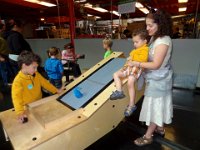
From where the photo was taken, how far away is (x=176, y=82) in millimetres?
3596

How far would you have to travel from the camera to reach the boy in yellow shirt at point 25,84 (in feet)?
5.12

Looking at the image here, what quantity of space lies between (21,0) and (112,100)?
28.0 ft

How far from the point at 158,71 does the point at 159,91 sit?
0.60 feet

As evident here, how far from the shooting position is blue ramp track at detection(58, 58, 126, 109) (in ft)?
5.75

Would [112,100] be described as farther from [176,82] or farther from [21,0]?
[21,0]

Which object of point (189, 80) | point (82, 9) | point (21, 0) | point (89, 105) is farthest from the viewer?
point (21, 0)

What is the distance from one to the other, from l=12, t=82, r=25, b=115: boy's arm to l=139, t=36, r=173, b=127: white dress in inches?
46.7

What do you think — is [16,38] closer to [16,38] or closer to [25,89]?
[16,38]

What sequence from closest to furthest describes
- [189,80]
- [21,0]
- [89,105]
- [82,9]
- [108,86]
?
1. [89,105]
2. [108,86]
3. [189,80]
4. [82,9]
5. [21,0]

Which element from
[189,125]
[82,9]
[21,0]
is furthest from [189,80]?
[21,0]

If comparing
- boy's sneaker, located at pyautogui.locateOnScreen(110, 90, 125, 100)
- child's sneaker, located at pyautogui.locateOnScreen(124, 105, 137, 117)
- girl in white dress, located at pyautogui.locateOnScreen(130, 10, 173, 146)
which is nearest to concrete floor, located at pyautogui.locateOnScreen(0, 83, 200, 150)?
girl in white dress, located at pyautogui.locateOnScreen(130, 10, 173, 146)

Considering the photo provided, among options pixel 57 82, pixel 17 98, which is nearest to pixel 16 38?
pixel 57 82

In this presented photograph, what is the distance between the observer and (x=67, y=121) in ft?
4.56

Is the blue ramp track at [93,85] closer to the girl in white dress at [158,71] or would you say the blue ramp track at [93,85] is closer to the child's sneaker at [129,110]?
the child's sneaker at [129,110]
